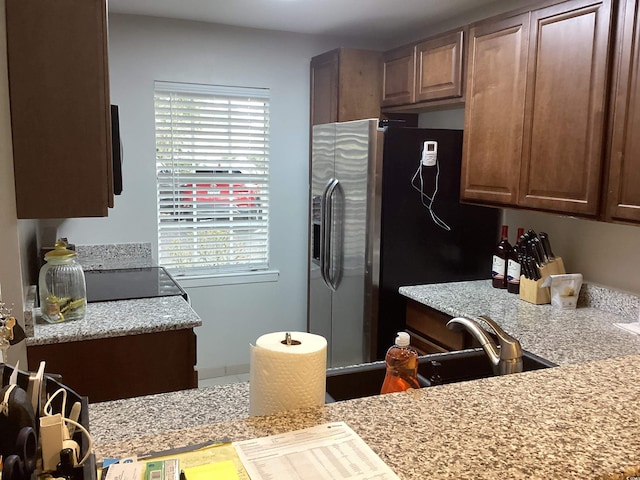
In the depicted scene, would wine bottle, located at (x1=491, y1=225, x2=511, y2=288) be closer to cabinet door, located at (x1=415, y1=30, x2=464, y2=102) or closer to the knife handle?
the knife handle

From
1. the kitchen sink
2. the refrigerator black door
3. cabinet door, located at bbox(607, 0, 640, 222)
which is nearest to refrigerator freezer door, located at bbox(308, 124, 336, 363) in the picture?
the refrigerator black door

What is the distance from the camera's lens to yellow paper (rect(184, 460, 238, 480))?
0.83 meters

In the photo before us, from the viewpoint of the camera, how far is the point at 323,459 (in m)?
0.88

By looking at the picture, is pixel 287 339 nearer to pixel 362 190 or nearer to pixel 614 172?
pixel 614 172

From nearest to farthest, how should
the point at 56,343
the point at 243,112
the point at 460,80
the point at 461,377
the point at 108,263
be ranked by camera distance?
1. the point at 461,377
2. the point at 56,343
3. the point at 460,80
4. the point at 108,263
5. the point at 243,112

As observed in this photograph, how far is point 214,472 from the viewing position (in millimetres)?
841

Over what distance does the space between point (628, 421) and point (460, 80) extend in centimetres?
227

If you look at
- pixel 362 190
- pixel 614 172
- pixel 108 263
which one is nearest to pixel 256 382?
pixel 614 172

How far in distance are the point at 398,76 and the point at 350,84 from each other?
32 centimetres

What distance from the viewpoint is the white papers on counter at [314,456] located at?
0.84 m

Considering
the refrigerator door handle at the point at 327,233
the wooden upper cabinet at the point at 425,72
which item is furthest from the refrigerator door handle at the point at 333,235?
the wooden upper cabinet at the point at 425,72

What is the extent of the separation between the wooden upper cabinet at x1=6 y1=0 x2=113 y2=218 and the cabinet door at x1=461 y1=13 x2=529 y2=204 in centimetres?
173

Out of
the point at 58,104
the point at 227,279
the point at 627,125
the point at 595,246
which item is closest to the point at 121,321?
the point at 58,104

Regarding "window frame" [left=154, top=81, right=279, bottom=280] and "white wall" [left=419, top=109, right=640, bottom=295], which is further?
"window frame" [left=154, top=81, right=279, bottom=280]
